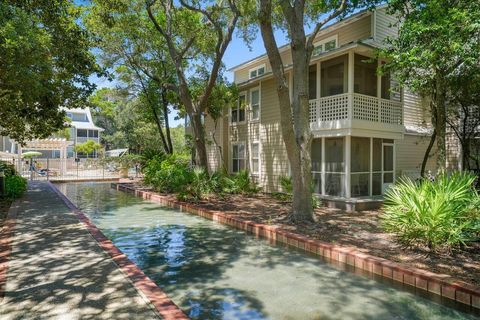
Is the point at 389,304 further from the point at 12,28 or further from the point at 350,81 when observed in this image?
the point at 12,28

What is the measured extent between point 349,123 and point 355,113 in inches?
23.9

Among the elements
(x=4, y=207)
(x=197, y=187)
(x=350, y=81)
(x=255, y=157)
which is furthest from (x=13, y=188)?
(x=350, y=81)

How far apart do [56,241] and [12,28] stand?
586cm

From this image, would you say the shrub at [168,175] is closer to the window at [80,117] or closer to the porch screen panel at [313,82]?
the porch screen panel at [313,82]

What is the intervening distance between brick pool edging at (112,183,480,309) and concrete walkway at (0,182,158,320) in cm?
364

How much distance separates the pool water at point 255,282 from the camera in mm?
4266

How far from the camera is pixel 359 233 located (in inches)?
306

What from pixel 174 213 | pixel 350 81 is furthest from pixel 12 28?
pixel 350 81

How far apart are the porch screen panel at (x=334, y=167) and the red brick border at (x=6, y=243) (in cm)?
1015

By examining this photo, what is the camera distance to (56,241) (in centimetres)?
689

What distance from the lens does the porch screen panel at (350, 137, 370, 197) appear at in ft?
41.2

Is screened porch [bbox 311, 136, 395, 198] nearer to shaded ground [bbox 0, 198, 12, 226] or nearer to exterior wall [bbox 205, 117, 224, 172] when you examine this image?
exterior wall [bbox 205, 117, 224, 172]

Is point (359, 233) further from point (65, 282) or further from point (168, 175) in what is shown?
point (168, 175)

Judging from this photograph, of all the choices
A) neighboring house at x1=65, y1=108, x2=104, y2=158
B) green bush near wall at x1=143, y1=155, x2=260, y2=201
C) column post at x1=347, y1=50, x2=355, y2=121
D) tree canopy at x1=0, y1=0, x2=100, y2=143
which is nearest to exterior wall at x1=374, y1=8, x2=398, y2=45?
column post at x1=347, y1=50, x2=355, y2=121
